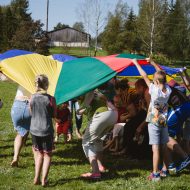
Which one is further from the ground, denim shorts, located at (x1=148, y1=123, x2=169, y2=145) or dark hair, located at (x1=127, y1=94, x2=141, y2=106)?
dark hair, located at (x1=127, y1=94, x2=141, y2=106)

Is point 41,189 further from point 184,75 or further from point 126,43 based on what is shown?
point 126,43

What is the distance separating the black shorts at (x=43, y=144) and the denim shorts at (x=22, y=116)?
824 millimetres

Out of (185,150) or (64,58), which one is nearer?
(185,150)

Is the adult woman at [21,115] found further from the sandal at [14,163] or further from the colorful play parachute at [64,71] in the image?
the colorful play parachute at [64,71]

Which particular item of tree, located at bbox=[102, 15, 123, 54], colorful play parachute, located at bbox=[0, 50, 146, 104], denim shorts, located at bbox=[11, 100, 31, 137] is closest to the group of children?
colorful play parachute, located at bbox=[0, 50, 146, 104]

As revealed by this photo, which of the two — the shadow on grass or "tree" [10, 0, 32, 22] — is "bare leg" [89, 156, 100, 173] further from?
"tree" [10, 0, 32, 22]

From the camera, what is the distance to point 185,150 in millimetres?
6629

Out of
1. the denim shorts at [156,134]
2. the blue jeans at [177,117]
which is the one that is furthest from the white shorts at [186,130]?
the denim shorts at [156,134]

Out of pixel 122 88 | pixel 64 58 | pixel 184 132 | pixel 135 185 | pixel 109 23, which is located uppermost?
pixel 109 23

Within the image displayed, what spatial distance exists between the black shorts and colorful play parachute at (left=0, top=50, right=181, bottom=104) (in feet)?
2.29

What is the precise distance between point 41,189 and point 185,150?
2.78 metres

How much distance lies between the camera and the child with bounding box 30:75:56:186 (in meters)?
5.14

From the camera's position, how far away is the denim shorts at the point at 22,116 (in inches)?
234

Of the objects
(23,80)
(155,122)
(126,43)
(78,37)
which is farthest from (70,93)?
(78,37)
